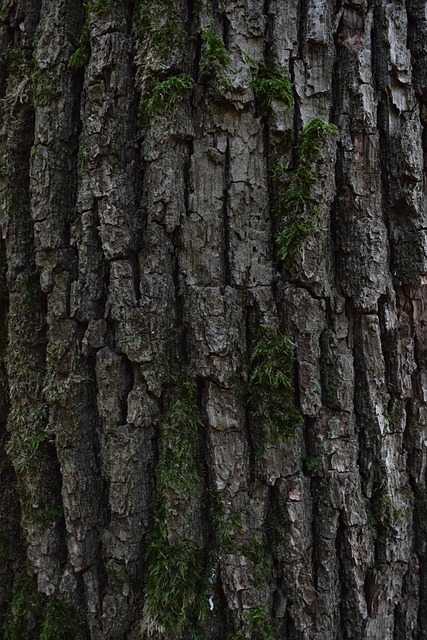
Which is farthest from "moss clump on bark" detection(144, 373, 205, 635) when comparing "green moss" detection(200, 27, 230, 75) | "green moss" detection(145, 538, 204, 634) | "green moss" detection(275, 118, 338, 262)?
"green moss" detection(200, 27, 230, 75)

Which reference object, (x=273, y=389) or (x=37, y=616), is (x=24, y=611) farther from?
(x=273, y=389)

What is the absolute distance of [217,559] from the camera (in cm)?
142

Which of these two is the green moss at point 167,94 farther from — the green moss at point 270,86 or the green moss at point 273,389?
the green moss at point 273,389

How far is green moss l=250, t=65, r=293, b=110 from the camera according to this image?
149 centimetres

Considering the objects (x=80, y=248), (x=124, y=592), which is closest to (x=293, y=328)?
(x=80, y=248)

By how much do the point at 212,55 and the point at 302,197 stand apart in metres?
0.50

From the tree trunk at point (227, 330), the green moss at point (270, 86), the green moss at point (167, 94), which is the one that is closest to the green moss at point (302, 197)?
the tree trunk at point (227, 330)

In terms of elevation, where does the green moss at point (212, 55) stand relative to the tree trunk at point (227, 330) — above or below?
above

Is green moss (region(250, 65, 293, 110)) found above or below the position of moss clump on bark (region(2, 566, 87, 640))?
above

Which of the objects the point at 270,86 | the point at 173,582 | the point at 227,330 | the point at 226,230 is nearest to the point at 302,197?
the point at 226,230

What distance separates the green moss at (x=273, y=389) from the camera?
1448 mm

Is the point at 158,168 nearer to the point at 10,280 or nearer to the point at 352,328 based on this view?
the point at 10,280

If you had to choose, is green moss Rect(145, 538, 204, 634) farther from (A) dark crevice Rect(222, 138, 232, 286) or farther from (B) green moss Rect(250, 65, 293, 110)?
(B) green moss Rect(250, 65, 293, 110)

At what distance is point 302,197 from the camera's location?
1.48 m
